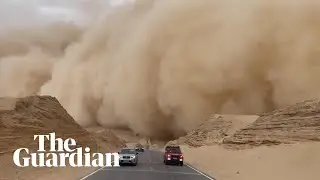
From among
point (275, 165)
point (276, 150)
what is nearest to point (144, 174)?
point (275, 165)

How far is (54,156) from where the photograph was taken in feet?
118

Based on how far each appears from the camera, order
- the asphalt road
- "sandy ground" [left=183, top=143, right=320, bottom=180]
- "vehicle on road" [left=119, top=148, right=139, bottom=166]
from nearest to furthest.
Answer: the asphalt road < "sandy ground" [left=183, top=143, right=320, bottom=180] < "vehicle on road" [left=119, top=148, right=139, bottom=166]

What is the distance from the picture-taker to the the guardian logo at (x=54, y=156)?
30.3 m

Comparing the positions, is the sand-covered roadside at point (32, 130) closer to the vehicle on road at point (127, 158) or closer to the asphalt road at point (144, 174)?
the asphalt road at point (144, 174)

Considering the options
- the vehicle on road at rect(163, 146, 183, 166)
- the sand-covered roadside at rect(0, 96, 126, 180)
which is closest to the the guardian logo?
the sand-covered roadside at rect(0, 96, 126, 180)

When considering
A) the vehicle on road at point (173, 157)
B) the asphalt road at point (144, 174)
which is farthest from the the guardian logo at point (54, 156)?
the asphalt road at point (144, 174)

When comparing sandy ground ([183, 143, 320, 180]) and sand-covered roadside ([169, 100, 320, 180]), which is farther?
sand-covered roadside ([169, 100, 320, 180])

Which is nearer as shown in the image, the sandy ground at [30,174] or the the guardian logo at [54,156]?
the sandy ground at [30,174]

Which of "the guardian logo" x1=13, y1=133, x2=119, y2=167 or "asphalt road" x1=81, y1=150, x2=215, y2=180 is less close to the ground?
"the guardian logo" x1=13, y1=133, x2=119, y2=167

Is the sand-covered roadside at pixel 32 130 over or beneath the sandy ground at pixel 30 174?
over

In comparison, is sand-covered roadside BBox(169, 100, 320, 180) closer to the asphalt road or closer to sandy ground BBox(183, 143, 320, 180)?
sandy ground BBox(183, 143, 320, 180)

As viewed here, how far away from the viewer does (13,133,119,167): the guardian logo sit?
30.3 metres

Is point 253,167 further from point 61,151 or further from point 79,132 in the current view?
point 79,132

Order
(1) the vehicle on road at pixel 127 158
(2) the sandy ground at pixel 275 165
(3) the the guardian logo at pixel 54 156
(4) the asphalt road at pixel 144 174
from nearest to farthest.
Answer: (4) the asphalt road at pixel 144 174 → (2) the sandy ground at pixel 275 165 → (3) the the guardian logo at pixel 54 156 → (1) the vehicle on road at pixel 127 158
